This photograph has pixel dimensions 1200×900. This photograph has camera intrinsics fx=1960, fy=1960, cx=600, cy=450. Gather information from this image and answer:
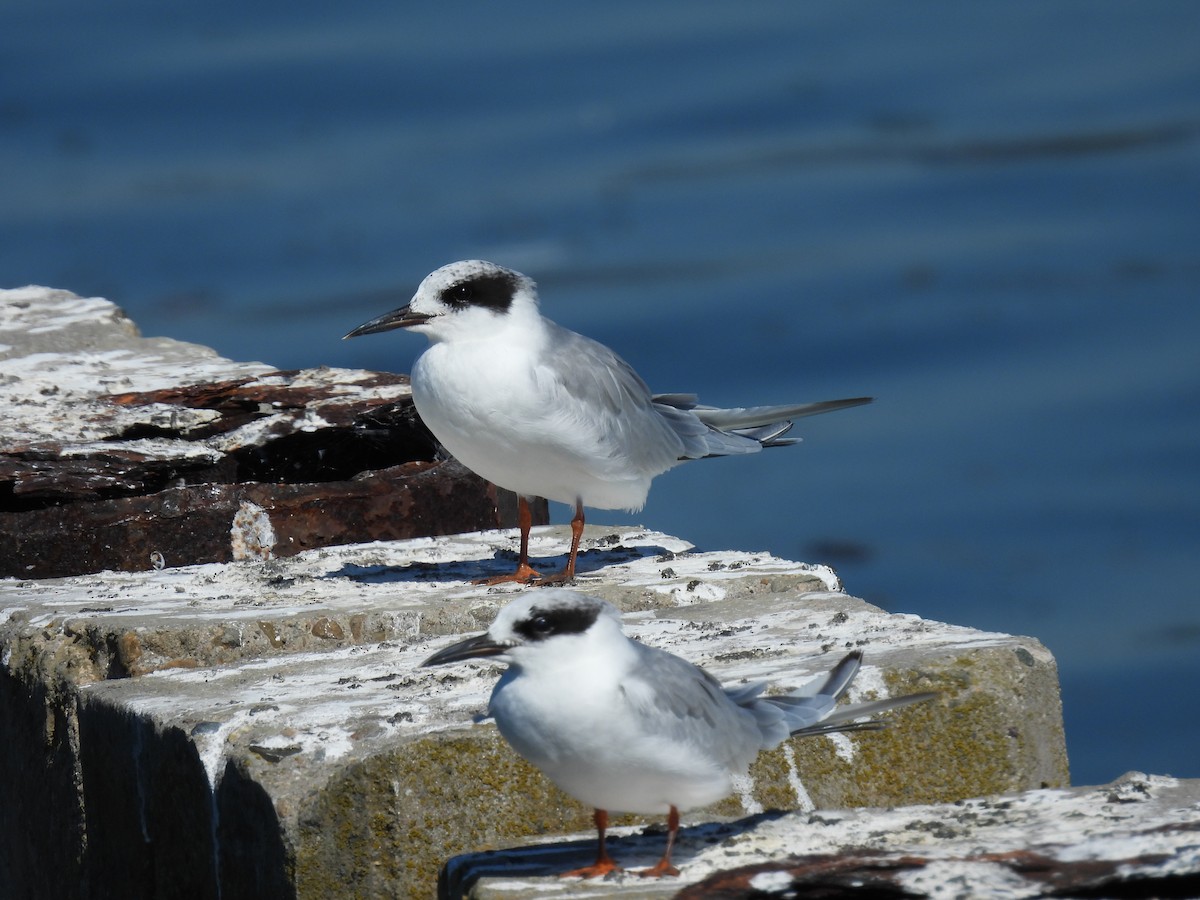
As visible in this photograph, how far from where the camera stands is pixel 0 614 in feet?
16.7

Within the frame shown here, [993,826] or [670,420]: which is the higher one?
[670,420]

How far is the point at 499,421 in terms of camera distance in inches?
215

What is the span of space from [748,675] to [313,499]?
2.18 metres

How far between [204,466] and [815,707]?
2.99 meters

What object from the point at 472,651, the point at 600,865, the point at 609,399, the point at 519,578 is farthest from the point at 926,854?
the point at 609,399

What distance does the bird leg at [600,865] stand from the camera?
3.44m

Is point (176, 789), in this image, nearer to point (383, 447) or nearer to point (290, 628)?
point (290, 628)

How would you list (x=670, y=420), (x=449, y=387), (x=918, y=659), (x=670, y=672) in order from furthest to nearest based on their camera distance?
(x=670, y=420), (x=449, y=387), (x=918, y=659), (x=670, y=672)

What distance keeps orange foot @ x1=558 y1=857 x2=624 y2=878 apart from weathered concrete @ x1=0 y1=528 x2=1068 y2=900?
26cm

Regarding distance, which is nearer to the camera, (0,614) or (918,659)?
(918,659)

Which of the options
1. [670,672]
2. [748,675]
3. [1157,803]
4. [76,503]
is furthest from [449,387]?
[1157,803]

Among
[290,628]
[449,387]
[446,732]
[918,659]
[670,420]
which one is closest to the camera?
[446,732]

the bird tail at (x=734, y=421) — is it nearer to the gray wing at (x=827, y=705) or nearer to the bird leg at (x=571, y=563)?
the bird leg at (x=571, y=563)

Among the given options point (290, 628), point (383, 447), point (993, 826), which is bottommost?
point (993, 826)
